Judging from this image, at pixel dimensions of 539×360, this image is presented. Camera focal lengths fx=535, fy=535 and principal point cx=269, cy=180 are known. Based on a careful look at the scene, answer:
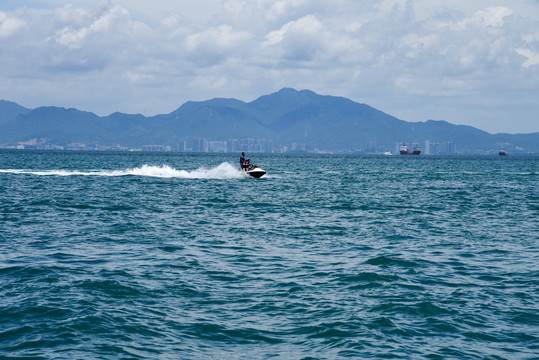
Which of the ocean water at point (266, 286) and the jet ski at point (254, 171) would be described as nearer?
the ocean water at point (266, 286)

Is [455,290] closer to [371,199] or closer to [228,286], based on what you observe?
[228,286]

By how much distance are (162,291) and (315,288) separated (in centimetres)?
536

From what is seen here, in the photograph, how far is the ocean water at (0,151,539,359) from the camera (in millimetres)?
14055

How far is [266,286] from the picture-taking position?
760 inches

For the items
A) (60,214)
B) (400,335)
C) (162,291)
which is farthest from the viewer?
(60,214)

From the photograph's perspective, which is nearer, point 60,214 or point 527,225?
point 527,225

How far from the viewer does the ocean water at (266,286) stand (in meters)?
14.1

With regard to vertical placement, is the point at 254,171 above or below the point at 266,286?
above

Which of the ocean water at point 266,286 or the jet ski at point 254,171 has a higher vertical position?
the jet ski at point 254,171

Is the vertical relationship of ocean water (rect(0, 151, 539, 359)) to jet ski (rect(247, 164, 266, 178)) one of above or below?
below

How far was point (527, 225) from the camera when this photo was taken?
1356 inches

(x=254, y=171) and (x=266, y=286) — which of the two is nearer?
(x=266, y=286)

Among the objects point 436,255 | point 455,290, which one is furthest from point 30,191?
point 455,290

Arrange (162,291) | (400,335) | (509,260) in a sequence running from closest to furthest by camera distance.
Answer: (400,335), (162,291), (509,260)
